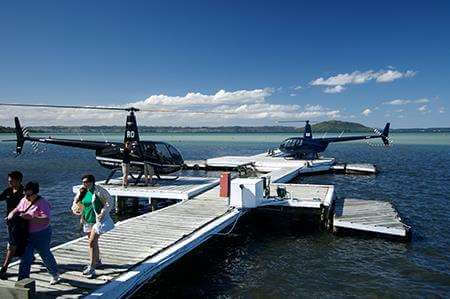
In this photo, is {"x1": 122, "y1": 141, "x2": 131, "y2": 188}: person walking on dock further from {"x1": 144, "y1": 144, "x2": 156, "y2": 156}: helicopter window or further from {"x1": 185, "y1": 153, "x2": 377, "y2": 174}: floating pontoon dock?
{"x1": 185, "y1": 153, "x2": 377, "y2": 174}: floating pontoon dock

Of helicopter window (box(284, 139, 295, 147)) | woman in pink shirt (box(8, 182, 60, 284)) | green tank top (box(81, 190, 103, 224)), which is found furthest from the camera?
helicopter window (box(284, 139, 295, 147))

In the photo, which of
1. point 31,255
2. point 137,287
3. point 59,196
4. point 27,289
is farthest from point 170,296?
point 59,196

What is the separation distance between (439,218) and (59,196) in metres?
20.3

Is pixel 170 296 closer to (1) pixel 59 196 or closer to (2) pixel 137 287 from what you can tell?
(2) pixel 137 287

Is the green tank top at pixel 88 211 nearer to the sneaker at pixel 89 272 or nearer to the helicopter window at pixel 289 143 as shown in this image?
the sneaker at pixel 89 272

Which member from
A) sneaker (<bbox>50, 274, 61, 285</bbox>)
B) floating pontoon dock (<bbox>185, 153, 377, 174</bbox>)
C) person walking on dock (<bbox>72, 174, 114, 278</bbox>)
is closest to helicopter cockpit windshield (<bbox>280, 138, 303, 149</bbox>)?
floating pontoon dock (<bbox>185, 153, 377, 174</bbox>)

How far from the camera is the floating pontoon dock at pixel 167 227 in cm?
767

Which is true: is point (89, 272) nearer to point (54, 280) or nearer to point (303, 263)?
point (54, 280)

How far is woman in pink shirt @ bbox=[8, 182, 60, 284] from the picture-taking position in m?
6.75

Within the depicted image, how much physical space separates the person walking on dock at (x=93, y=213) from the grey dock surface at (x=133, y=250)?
537 millimetres

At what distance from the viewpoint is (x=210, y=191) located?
17906 millimetres

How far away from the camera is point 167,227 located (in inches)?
472

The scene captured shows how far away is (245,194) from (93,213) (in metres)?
7.64

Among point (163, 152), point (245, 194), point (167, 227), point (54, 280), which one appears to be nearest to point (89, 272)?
point (54, 280)
